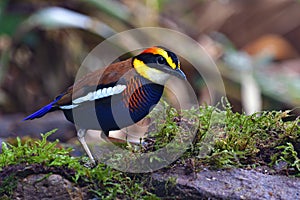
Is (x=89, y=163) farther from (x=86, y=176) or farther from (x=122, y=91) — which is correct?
(x=122, y=91)

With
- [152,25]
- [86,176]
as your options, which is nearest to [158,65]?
[86,176]

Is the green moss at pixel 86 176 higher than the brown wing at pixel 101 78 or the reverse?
the reverse

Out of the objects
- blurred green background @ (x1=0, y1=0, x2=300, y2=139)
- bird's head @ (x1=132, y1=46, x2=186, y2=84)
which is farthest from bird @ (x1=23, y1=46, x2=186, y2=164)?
blurred green background @ (x1=0, y1=0, x2=300, y2=139)

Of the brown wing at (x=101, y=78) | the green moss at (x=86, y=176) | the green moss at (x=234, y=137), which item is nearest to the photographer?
the green moss at (x=86, y=176)

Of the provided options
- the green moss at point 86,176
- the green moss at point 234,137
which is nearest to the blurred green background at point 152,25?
the green moss at point 234,137

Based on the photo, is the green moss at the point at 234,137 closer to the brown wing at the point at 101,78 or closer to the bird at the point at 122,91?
the bird at the point at 122,91

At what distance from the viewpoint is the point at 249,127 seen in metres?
3.29

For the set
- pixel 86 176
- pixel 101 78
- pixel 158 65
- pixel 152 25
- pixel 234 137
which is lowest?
pixel 86 176

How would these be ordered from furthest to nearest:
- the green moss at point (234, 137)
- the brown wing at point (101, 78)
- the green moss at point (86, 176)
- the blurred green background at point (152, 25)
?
the blurred green background at point (152, 25)
the brown wing at point (101, 78)
the green moss at point (234, 137)
the green moss at point (86, 176)

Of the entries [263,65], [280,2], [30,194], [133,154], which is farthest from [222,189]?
[280,2]

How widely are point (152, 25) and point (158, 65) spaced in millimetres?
3982

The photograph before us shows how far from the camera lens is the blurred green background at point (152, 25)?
6.95 metres

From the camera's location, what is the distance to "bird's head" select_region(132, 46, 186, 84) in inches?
124

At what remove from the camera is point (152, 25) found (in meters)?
7.07
